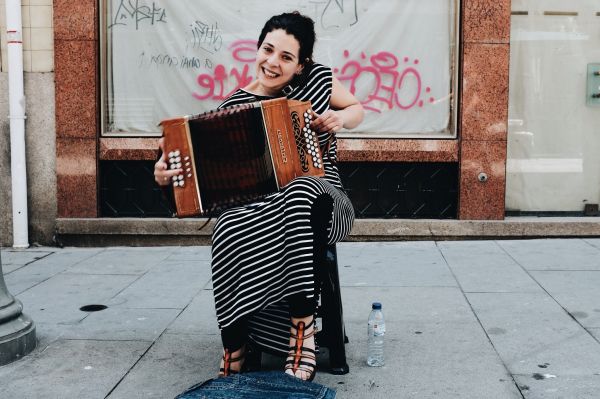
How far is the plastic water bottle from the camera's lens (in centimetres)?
365

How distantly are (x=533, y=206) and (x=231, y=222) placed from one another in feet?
15.5

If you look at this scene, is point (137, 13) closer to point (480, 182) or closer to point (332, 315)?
point (480, 182)

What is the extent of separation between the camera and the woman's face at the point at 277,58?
12.3ft

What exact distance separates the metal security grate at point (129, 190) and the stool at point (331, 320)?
3.88 m

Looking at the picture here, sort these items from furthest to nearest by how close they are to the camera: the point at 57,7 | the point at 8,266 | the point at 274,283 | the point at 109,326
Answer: the point at 57,7, the point at 8,266, the point at 109,326, the point at 274,283

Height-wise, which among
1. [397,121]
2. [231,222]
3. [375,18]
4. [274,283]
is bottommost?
[274,283]

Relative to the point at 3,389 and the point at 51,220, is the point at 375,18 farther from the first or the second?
the point at 3,389

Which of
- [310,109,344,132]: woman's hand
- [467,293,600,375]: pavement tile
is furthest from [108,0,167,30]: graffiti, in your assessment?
[467,293,600,375]: pavement tile

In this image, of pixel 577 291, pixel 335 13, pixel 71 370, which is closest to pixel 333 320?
pixel 71 370

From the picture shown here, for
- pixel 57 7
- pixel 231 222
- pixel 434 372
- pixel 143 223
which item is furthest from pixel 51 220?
pixel 434 372

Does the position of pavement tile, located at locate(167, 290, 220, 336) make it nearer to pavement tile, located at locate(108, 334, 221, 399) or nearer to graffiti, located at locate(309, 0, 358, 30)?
pavement tile, located at locate(108, 334, 221, 399)

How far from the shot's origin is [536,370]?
11.6ft

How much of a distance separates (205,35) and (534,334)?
4.44 m

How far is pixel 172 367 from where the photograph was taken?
3650 mm
